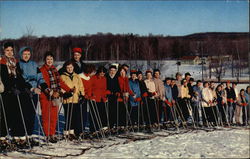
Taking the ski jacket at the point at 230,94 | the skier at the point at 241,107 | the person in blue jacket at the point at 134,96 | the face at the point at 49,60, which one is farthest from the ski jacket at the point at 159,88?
the face at the point at 49,60

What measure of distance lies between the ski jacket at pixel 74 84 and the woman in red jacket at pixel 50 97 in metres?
0.30

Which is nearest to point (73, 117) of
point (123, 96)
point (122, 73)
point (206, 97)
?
point (123, 96)

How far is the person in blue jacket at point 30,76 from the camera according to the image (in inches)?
243

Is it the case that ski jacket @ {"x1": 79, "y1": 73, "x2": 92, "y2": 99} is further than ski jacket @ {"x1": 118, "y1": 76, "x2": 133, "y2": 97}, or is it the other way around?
ski jacket @ {"x1": 118, "y1": 76, "x2": 133, "y2": 97}

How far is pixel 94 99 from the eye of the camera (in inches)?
302

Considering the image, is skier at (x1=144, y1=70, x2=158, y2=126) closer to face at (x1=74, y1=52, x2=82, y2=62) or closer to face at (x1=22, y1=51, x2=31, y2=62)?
face at (x1=74, y1=52, x2=82, y2=62)

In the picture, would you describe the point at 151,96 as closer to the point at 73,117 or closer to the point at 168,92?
the point at 168,92

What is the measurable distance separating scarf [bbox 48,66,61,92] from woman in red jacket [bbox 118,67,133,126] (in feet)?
6.54

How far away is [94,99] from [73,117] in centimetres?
80

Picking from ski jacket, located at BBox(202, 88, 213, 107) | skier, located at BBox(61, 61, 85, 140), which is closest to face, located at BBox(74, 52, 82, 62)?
skier, located at BBox(61, 61, 85, 140)

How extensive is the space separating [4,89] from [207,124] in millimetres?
6319

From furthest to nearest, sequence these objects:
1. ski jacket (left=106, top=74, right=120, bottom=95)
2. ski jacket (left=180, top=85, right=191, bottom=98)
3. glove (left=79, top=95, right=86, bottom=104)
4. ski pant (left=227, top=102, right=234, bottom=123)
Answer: ski pant (left=227, top=102, right=234, bottom=123) → ski jacket (left=180, top=85, right=191, bottom=98) → ski jacket (left=106, top=74, right=120, bottom=95) → glove (left=79, top=95, right=86, bottom=104)

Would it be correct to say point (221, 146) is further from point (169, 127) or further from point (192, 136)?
point (169, 127)

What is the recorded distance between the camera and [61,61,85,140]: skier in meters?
6.94
